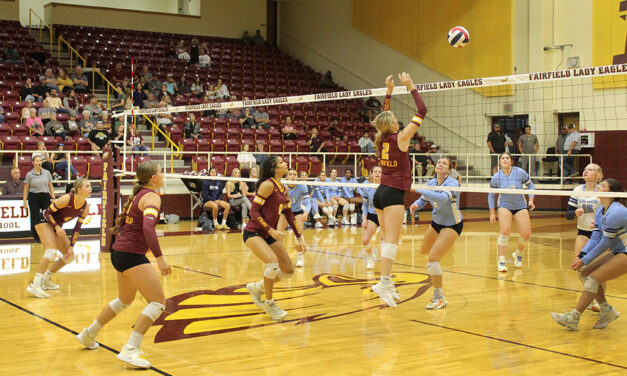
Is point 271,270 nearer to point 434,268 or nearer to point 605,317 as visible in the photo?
point 434,268

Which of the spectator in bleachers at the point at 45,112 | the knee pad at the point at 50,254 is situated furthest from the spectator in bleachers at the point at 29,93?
the knee pad at the point at 50,254

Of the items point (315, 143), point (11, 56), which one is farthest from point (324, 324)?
point (11, 56)

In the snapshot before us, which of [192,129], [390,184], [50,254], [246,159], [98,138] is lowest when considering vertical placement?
[50,254]

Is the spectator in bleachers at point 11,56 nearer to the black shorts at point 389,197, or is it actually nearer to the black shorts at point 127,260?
the black shorts at point 127,260

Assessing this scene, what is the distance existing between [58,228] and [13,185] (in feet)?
22.7

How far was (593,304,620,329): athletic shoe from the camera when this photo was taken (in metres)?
7.12

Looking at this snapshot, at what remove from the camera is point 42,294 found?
8.68 m

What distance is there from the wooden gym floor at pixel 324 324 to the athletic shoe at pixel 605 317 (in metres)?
0.09

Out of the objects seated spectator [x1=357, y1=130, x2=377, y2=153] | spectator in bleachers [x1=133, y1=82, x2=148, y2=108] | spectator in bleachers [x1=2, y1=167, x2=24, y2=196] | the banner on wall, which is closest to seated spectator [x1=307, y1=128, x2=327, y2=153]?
seated spectator [x1=357, y1=130, x2=377, y2=153]

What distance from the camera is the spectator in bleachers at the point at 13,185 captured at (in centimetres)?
1477

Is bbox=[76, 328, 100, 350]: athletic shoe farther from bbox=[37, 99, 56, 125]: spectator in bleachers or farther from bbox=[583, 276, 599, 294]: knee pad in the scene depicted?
bbox=[37, 99, 56, 125]: spectator in bleachers

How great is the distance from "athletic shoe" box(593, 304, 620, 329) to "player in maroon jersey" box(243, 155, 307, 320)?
3.23 meters

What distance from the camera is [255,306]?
26.7 ft

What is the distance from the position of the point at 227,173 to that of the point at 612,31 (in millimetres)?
11675
